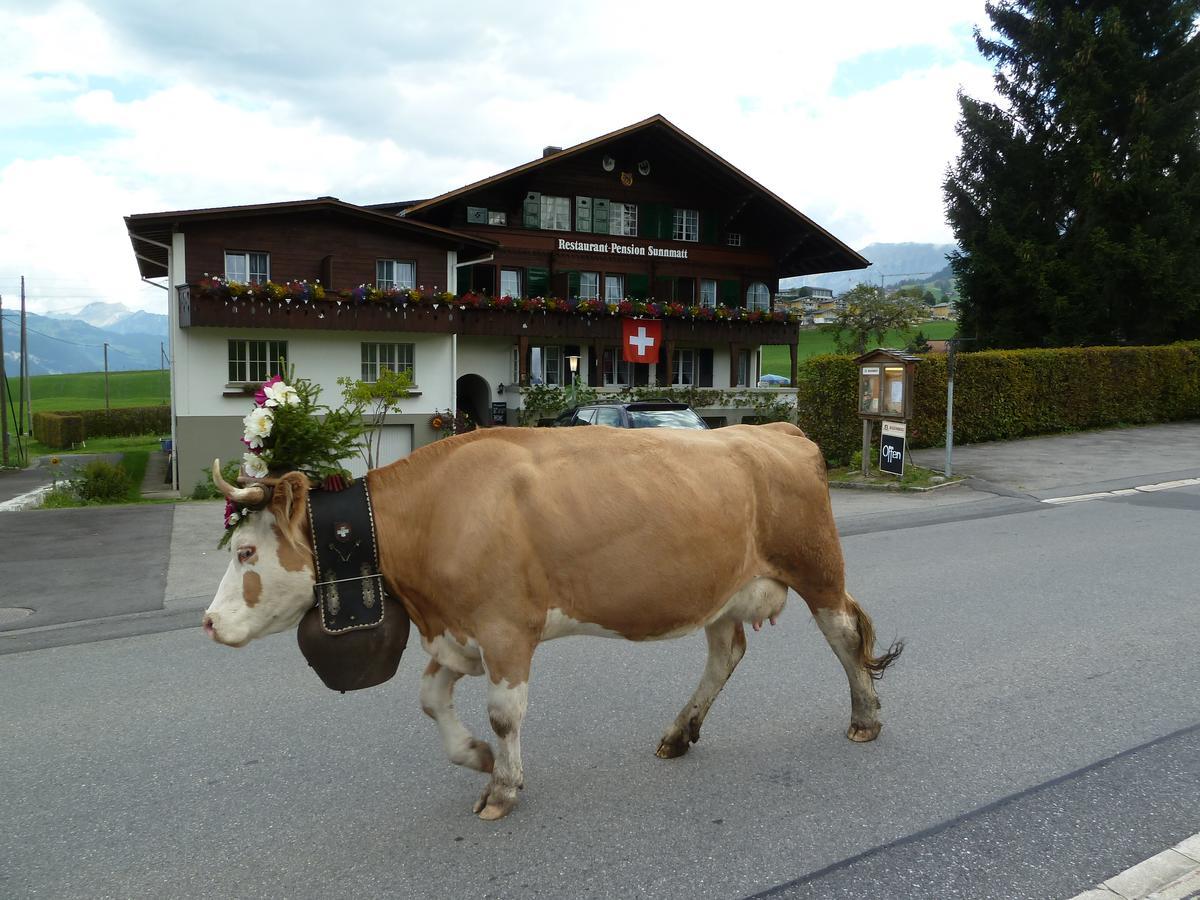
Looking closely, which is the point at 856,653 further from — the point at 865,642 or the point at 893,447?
the point at 893,447

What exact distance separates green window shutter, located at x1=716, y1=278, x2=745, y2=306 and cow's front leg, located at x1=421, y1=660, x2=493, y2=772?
32529mm

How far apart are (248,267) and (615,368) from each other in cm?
1421

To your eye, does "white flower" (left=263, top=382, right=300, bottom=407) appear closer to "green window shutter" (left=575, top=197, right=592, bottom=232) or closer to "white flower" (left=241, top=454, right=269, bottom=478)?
"white flower" (left=241, top=454, right=269, bottom=478)

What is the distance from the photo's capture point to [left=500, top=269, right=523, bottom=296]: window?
3130cm

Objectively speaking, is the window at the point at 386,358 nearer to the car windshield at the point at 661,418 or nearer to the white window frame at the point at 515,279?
the white window frame at the point at 515,279

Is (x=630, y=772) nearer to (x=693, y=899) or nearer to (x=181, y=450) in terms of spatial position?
(x=693, y=899)

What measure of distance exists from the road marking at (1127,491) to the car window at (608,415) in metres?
6.85

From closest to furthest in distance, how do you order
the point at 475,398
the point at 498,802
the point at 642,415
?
the point at 498,802 < the point at 642,415 < the point at 475,398

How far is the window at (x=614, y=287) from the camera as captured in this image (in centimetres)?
3331

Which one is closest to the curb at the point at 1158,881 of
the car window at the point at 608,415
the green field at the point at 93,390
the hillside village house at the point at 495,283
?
the car window at the point at 608,415

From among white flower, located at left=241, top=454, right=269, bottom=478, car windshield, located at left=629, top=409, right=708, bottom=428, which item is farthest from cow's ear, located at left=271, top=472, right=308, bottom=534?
car windshield, located at left=629, top=409, right=708, bottom=428

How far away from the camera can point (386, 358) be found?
25.9m

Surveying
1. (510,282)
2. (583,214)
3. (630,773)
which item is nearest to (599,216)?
(583,214)

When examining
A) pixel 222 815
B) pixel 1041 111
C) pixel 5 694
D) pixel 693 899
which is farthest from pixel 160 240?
pixel 1041 111
